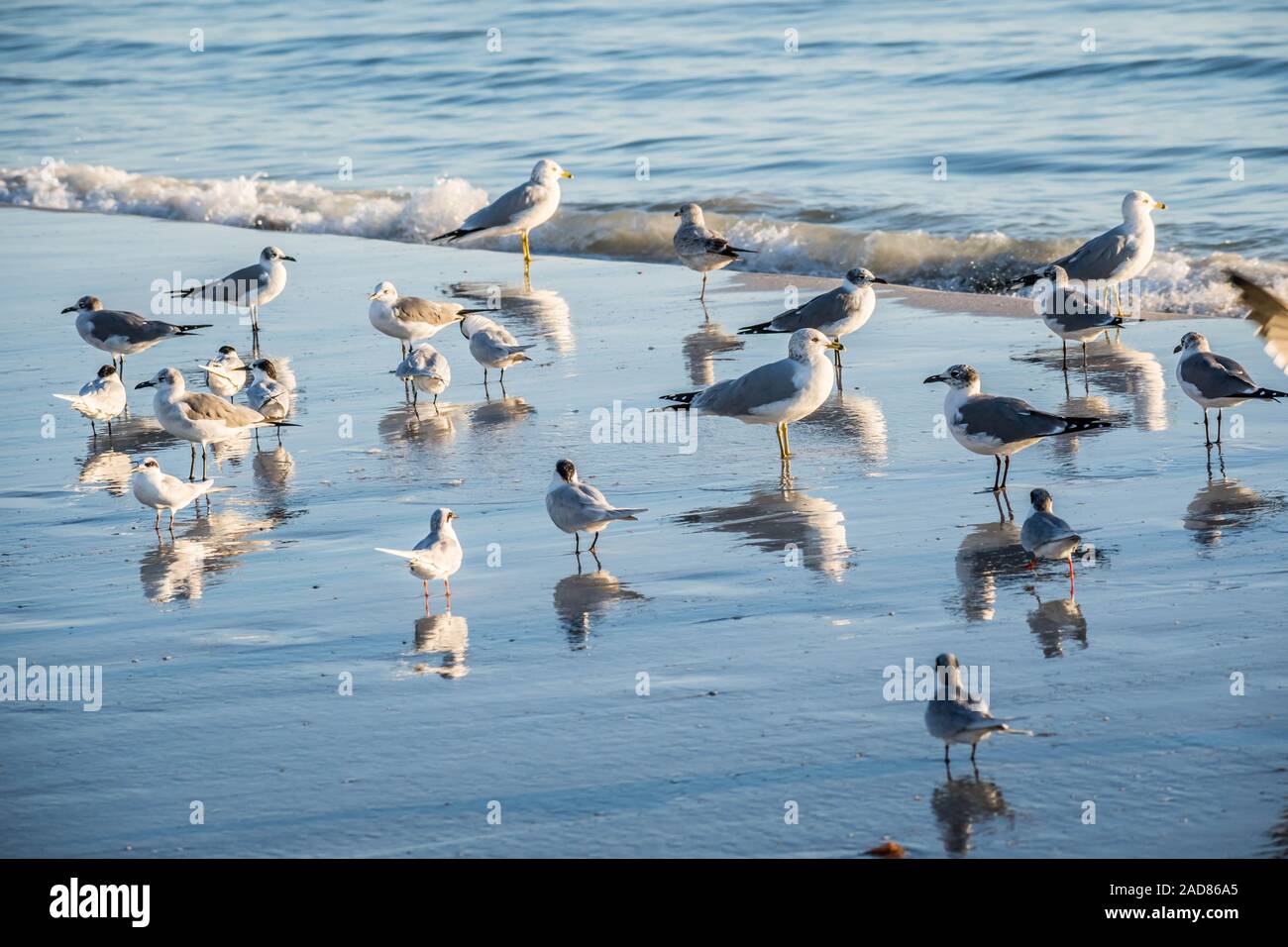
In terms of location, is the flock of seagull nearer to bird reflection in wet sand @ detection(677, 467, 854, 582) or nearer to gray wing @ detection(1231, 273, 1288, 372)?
gray wing @ detection(1231, 273, 1288, 372)

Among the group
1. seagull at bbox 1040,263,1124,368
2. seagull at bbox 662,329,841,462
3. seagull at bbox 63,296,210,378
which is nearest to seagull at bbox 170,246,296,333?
seagull at bbox 63,296,210,378

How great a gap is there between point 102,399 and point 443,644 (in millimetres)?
5121

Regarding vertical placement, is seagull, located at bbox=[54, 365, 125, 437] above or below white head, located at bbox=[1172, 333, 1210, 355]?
above

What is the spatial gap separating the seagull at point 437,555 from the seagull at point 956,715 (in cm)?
265

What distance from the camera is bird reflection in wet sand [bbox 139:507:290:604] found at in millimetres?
8156

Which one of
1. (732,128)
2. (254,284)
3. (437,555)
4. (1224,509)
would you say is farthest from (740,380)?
(732,128)

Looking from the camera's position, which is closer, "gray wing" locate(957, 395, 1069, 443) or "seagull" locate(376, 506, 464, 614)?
"seagull" locate(376, 506, 464, 614)

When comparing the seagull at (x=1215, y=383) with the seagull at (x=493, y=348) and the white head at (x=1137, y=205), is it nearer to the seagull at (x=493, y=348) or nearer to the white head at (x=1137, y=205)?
the white head at (x=1137, y=205)

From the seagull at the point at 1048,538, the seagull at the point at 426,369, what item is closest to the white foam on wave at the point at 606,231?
the seagull at the point at 426,369

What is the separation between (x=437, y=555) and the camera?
763 centimetres

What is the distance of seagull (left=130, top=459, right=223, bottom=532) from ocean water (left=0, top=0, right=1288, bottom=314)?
9.05 meters

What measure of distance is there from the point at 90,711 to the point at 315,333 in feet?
26.1

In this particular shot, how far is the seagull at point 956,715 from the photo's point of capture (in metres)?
5.61

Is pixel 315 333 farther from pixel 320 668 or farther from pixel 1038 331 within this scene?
pixel 320 668
